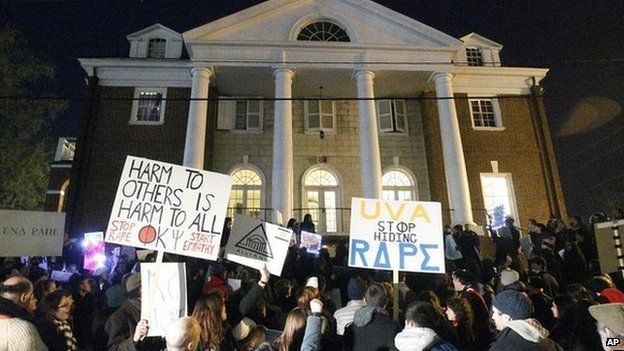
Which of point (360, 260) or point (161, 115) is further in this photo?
point (161, 115)

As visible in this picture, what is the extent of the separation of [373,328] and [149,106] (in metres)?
18.0

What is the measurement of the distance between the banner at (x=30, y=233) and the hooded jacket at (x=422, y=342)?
27.1 ft

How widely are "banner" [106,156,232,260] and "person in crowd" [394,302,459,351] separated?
8.53 feet

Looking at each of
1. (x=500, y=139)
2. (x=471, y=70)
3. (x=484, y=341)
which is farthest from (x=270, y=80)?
(x=484, y=341)

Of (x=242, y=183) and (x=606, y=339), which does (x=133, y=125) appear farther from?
(x=606, y=339)

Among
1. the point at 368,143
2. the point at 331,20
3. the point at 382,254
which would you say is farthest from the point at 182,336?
the point at 331,20

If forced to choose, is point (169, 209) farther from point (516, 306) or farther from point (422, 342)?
point (516, 306)

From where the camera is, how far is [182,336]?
287 centimetres

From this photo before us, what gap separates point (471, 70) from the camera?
2002cm

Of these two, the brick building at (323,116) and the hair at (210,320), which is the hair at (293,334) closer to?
the hair at (210,320)

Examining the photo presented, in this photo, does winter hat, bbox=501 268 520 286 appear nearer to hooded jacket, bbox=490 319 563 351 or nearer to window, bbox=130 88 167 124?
hooded jacket, bbox=490 319 563 351

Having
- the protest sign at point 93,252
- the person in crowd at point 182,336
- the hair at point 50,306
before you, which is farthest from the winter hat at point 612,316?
the protest sign at point 93,252

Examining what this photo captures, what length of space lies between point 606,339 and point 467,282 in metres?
1.87

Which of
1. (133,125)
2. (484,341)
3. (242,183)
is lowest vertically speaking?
(484,341)
